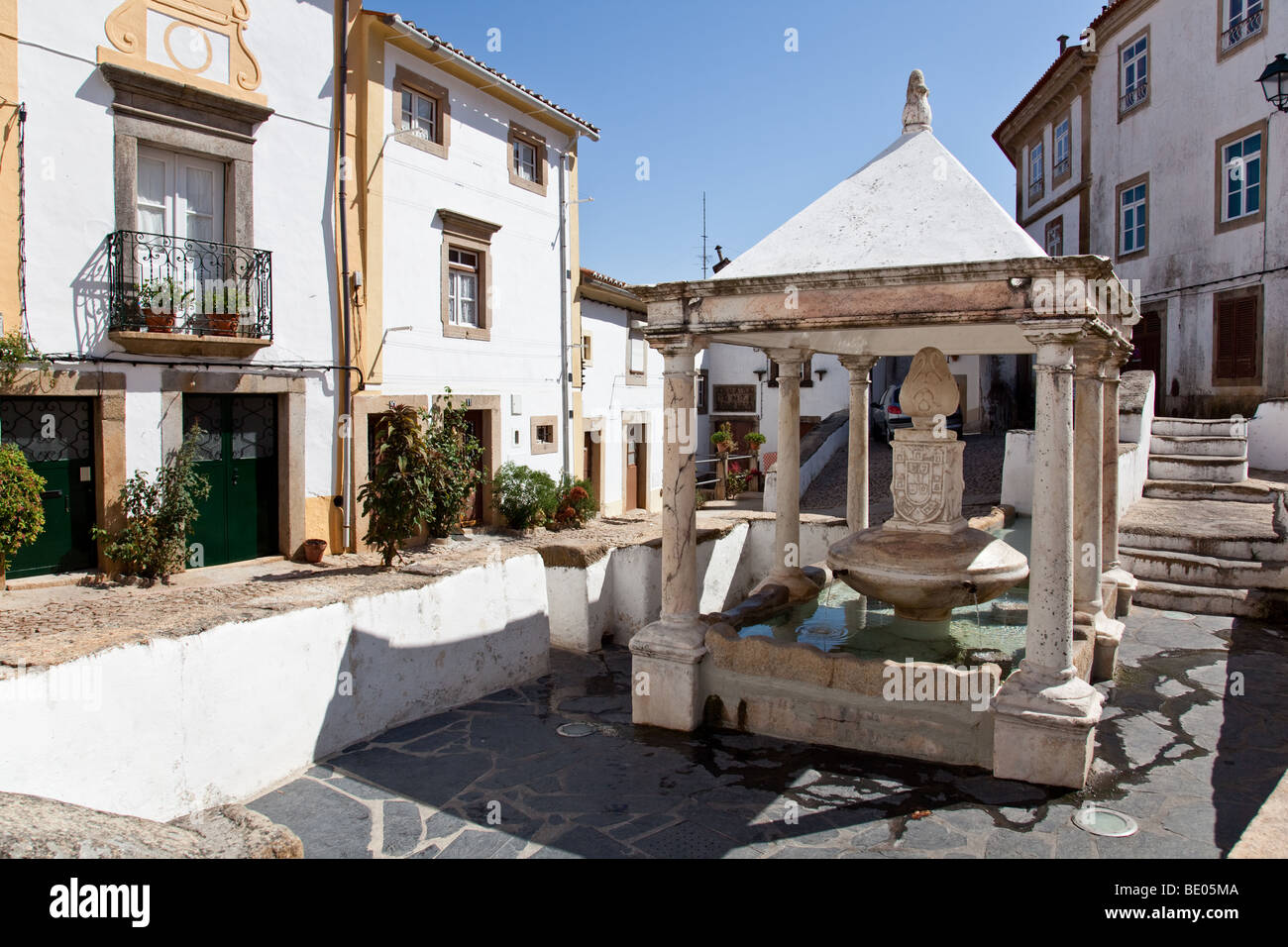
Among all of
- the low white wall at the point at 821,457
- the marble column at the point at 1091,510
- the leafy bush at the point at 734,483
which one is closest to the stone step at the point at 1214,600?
the marble column at the point at 1091,510

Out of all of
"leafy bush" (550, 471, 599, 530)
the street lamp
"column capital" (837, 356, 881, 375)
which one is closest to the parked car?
"leafy bush" (550, 471, 599, 530)

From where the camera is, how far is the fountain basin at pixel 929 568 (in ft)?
22.1

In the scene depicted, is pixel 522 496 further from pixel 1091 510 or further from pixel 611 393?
pixel 1091 510

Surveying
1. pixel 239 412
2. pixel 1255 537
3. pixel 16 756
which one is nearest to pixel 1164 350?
pixel 1255 537

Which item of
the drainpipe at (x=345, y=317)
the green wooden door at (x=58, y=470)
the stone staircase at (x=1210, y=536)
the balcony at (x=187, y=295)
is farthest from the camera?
the drainpipe at (x=345, y=317)

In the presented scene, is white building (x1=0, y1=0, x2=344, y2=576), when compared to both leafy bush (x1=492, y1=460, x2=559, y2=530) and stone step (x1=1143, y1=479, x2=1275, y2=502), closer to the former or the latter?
leafy bush (x1=492, y1=460, x2=559, y2=530)

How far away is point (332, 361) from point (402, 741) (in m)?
7.58

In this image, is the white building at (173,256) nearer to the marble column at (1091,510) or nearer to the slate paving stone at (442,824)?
the slate paving stone at (442,824)

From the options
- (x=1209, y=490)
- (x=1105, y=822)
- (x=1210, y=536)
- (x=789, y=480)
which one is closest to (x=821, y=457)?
(x=1209, y=490)

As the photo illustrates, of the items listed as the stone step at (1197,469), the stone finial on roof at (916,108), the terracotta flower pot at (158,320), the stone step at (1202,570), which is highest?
the stone finial on roof at (916,108)

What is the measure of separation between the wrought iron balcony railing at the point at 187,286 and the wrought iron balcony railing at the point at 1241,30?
693 inches

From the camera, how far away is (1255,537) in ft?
33.8

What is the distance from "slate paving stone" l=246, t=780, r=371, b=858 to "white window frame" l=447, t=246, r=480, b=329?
10.2 metres

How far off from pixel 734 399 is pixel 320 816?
27637 millimetres
